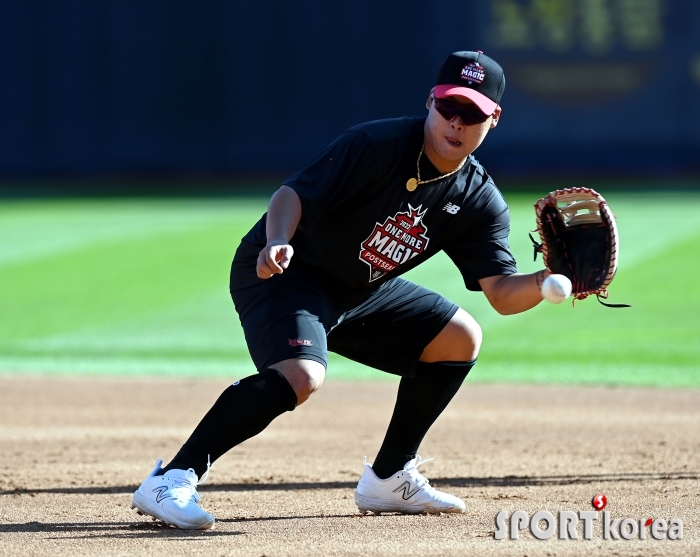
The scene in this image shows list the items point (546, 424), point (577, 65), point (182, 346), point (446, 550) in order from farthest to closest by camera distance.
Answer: point (577, 65)
point (182, 346)
point (546, 424)
point (446, 550)

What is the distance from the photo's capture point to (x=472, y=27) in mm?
19484

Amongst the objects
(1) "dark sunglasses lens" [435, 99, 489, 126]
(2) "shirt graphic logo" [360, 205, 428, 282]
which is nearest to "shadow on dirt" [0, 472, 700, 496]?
(2) "shirt graphic logo" [360, 205, 428, 282]

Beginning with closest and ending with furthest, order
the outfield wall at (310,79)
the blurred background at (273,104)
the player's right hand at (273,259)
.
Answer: the player's right hand at (273,259)
the blurred background at (273,104)
the outfield wall at (310,79)

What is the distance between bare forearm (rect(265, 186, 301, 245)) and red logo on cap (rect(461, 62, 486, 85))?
2.22 feet

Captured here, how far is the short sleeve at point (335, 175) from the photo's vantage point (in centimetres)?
340

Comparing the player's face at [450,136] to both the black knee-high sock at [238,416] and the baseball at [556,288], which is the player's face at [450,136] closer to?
the baseball at [556,288]

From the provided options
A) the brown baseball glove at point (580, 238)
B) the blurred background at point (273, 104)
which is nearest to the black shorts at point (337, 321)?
the brown baseball glove at point (580, 238)

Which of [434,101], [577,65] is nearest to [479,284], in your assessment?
[434,101]

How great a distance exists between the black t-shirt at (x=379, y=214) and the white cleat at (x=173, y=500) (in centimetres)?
69

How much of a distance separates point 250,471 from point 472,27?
16.0 m

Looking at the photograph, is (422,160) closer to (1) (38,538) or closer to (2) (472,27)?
(1) (38,538)

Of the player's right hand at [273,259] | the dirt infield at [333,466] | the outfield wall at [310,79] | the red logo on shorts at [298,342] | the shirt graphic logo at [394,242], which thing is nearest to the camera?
→ the player's right hand at [273,259]

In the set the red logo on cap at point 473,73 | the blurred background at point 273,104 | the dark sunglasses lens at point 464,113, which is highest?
the red logo on cap at point 473,73

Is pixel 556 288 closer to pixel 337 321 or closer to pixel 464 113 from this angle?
pixel 464 113
